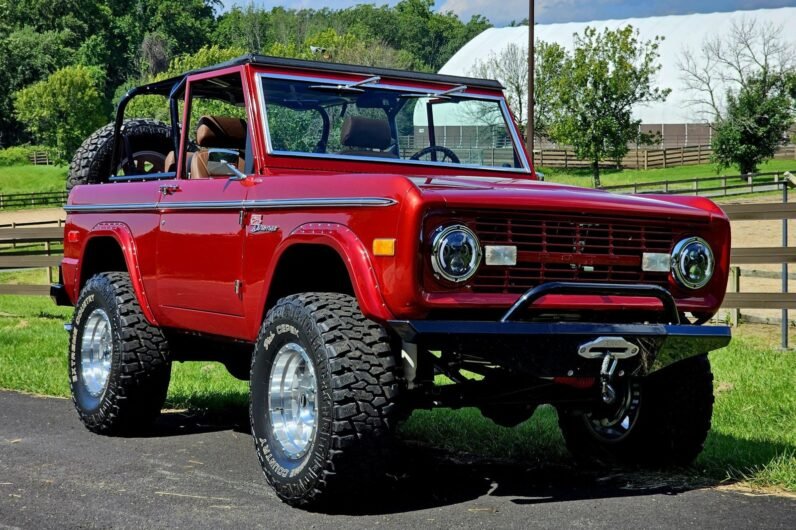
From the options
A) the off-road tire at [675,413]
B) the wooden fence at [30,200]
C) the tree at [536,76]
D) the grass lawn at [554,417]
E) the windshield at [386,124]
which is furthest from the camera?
the wooden fence at [30,200]

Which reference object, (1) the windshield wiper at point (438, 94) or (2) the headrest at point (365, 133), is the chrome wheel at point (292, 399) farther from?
(1) the windshield wiper at point (438, 94)

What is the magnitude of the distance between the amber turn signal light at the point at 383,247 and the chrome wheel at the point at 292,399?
647 millimetres

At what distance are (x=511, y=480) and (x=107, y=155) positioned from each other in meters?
4.37

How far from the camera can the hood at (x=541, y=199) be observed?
16.9ft

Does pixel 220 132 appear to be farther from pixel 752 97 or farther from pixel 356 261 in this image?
pixel 752 97

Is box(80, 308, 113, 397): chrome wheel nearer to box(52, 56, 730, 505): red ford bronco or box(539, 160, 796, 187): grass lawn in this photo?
box(52, 56, 730, 505): red ford bronco

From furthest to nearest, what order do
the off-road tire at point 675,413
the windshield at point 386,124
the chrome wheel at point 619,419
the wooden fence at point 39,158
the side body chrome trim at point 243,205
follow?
1. the wooden fence at point 39,158
2. the windshield at point 386,124
3. the chrome wheel at point 619,419
4. the off-road tire at point 675,413
5. the side body chrome trim at point 243,205

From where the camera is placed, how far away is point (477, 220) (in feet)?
17.1

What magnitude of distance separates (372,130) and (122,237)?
5.74ft

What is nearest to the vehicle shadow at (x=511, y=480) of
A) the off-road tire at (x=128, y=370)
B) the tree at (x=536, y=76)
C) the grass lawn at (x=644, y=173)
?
the off-road tire at (x=128, y=370)

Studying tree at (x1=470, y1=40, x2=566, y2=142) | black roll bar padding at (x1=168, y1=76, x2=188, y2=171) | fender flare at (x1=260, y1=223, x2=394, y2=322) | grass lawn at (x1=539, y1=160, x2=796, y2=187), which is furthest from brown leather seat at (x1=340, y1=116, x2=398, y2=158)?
grass lawn at (x1=539, y1=160, x2=796, y2=187)

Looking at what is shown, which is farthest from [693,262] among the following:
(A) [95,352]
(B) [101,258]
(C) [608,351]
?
(B) [101,258]

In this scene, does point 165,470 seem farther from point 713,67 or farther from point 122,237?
point 713,67

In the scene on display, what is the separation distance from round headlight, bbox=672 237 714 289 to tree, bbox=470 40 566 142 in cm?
4280
